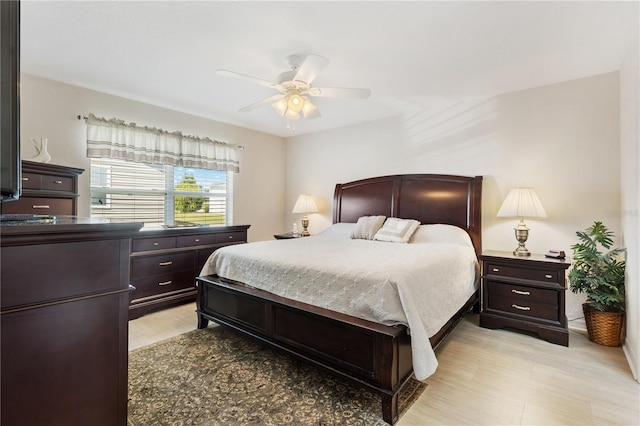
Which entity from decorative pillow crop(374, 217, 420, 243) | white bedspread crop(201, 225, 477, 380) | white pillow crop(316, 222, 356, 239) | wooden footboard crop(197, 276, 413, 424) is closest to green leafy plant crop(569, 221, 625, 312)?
white bedspread crop(201, 225, 477, 380)

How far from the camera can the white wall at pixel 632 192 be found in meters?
2.18

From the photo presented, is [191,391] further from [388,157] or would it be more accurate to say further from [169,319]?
[388,157]

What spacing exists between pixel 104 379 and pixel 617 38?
147 inches

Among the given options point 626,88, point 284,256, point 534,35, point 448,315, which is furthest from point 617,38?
point 284,256

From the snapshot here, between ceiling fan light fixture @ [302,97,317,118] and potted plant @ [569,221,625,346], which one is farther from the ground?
ceiling fan light fixture @ [302,97,317,118]

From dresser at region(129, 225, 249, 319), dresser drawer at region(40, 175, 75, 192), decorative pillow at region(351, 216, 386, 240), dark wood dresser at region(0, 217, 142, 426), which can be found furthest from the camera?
decorative pillow at region(351, 216, 386, 240)

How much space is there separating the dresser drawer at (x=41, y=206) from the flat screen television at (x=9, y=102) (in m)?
2.18

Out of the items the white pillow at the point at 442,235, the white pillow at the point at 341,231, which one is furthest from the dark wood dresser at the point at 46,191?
the white pillow at the point at 442,235

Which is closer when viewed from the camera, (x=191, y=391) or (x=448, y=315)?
(x=191, y=391)

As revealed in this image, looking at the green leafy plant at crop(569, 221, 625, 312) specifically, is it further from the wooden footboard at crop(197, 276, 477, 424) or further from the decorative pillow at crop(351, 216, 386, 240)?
the decorative pillow at crop(351, 216, 386, 240)

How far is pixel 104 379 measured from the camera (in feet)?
3.19

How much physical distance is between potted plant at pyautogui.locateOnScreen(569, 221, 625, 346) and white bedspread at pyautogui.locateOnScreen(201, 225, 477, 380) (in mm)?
879

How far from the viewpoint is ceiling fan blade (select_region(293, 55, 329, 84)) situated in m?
→ 2.25

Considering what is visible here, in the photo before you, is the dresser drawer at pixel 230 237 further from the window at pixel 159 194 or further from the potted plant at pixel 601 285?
the potted plant at pixel 601 285
